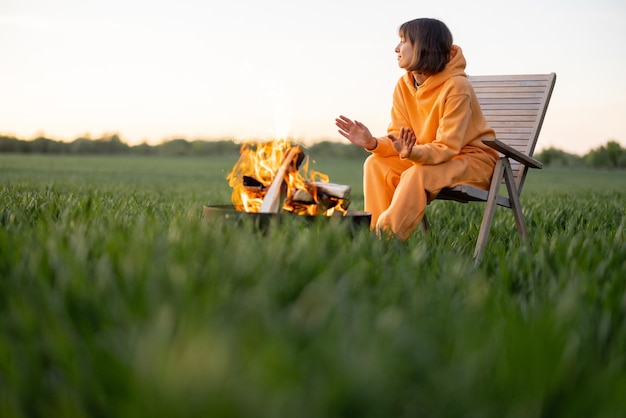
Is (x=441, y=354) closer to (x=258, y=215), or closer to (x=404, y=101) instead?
(x=258, y=215)

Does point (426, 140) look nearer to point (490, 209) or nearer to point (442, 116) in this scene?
point (442, 116)

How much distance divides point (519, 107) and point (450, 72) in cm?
98

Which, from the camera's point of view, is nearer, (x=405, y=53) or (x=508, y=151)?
(x=508, y=151)

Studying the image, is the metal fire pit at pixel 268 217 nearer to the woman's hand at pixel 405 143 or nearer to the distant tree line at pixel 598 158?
the woman's hand at pixel 405 143

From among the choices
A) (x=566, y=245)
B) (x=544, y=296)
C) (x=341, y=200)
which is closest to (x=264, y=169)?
(x=341, y=200)

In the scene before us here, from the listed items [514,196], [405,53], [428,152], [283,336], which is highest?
[405,53]

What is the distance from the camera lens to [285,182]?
3.82 m

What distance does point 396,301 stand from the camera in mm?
2135

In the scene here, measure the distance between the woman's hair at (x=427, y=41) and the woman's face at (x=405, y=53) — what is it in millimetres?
20

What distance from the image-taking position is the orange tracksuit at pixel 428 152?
4129 millimetres

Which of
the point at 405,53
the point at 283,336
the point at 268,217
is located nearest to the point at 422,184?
the point at 405,53

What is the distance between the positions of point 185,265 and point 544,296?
1.31 m

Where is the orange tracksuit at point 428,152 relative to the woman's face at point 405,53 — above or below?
below

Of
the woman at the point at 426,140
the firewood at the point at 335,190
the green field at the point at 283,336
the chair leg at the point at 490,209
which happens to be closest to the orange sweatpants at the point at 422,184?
the woman at the point at 426,140
